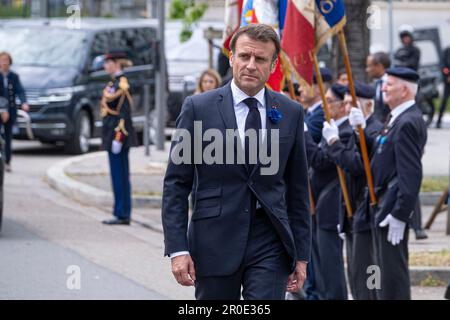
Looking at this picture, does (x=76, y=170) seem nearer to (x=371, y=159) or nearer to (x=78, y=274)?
(x=78, y=274)

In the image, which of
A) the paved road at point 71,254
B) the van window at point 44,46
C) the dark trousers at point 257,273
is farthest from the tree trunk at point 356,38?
the dark trousers at point 257,273

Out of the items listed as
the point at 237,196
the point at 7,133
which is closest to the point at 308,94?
the point at 237,196

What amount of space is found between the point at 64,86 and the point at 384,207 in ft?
42.5

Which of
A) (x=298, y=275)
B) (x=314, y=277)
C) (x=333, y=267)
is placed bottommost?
(x=314, y=277)

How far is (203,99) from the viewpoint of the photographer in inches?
245

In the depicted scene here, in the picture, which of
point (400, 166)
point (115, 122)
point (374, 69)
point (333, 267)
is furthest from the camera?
point (374, 69)

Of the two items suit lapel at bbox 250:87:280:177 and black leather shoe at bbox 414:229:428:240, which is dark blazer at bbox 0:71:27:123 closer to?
black leather shoe at bbox 414:229:428:240

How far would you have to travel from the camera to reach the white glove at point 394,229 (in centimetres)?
820

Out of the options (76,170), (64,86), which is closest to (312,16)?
(76,170)

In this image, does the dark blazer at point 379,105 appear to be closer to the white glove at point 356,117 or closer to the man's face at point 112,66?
the man's face at point 112,66

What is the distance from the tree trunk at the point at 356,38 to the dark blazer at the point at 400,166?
7.30 meters

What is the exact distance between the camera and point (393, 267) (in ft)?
27.4

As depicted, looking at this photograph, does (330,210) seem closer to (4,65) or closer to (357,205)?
(357,205)

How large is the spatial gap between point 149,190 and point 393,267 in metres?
7.38
